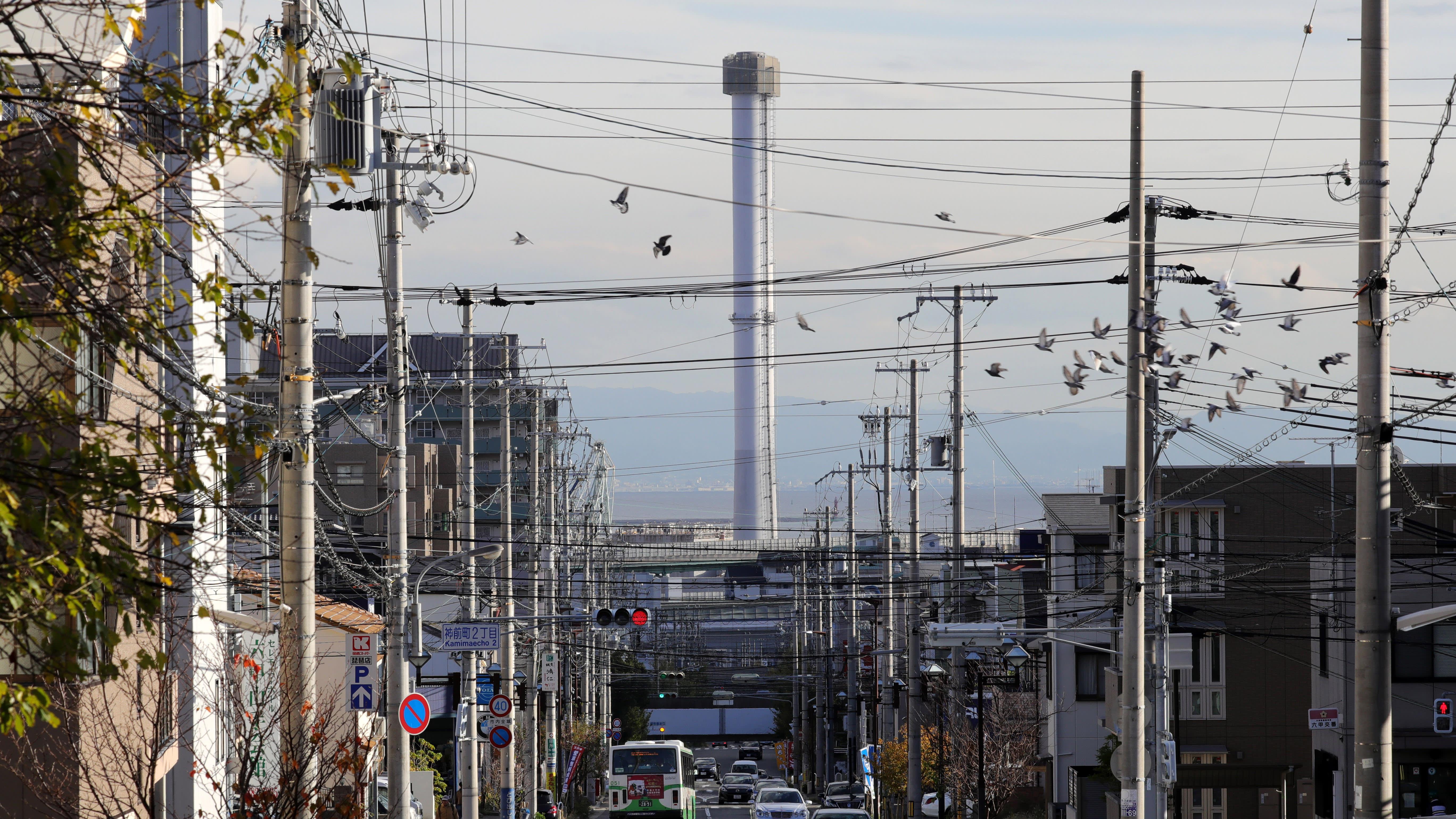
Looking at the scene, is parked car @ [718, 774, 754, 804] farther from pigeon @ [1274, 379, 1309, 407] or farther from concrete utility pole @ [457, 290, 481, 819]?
pigeon @ [1274, 379, 1309, 407]

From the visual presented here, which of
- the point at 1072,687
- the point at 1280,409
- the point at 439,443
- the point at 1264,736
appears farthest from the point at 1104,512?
the point at 439,443

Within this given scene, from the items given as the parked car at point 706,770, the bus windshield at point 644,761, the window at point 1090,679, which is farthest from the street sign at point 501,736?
the parked car at point 706,770

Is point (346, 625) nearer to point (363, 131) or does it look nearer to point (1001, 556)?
point (1001, 556)

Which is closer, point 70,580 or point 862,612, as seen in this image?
point 70,580

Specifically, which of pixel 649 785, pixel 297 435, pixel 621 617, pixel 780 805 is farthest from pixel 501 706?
pixel 297 435

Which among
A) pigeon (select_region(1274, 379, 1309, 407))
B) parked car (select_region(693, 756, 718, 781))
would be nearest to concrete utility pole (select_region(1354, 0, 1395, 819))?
pigeon (select_region(1274, 379, 1309, 407))

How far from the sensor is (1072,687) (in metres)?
49.2

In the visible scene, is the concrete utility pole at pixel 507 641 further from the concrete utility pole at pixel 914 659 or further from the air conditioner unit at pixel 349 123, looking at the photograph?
the air conditioner unit at pixel 349 123

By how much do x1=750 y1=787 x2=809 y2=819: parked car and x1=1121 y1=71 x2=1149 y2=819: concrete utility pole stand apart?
80.4 ft

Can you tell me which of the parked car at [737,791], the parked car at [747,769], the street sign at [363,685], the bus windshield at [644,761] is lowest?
the parked car at [747,769]

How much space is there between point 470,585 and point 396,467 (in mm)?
14626

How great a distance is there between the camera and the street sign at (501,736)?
31828 mm

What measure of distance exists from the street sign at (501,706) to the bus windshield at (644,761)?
15.6 m

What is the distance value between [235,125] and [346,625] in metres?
29.1
